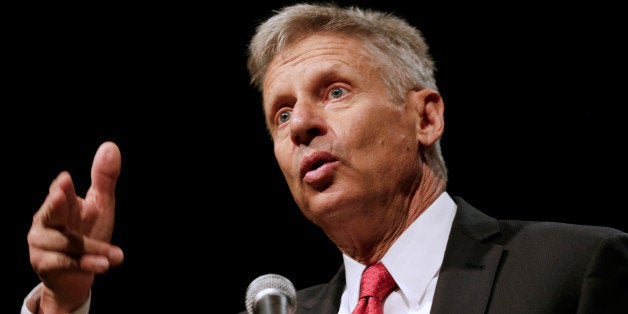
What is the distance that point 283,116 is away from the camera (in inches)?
99.0

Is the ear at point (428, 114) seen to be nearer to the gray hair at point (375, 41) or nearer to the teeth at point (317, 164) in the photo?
the gray hair at point (375, 41)

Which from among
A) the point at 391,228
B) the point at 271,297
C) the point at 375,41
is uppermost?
the point at 375,41

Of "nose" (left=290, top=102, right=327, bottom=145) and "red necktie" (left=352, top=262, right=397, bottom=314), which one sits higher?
"nose" (left=290, top=102, right=327, bottom=145)

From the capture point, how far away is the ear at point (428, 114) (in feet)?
8.13

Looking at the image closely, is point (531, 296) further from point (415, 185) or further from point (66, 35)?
point (66, 35)

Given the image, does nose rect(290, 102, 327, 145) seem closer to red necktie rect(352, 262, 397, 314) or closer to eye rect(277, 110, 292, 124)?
eye rect(277, 110, 292, 124)

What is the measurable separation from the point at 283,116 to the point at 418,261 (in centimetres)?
74

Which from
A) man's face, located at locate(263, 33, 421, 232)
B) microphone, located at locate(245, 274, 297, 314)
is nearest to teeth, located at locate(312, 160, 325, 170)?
man's face, located at locate(263, 33, 421, 232)

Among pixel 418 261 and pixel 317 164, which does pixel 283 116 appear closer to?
pixel 317 164

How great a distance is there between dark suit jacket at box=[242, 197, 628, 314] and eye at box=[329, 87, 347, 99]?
2.05 ft

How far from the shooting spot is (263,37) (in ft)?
8.91

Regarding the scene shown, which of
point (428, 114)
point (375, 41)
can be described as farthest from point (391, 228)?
point (375, 41)

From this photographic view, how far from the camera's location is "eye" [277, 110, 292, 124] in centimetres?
250

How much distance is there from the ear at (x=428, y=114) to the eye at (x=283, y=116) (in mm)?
458
